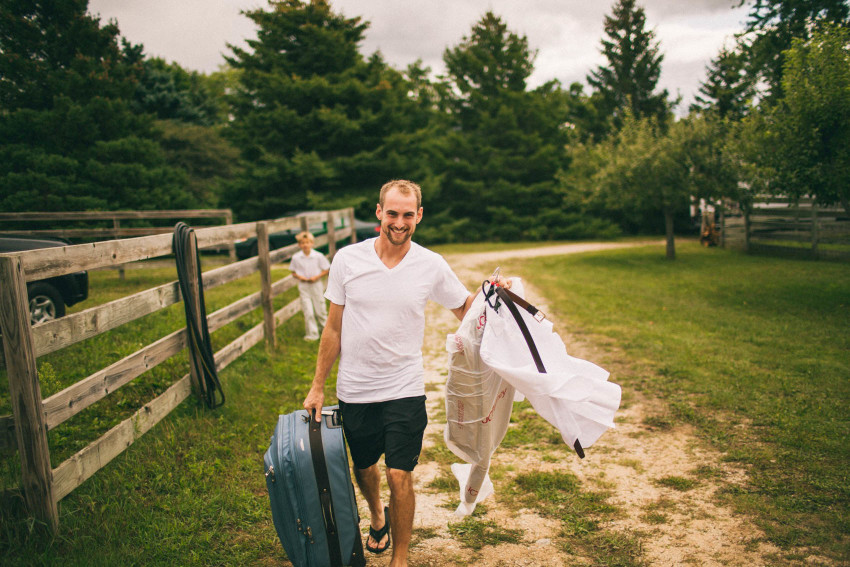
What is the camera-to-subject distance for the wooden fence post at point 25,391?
2910 millimetres

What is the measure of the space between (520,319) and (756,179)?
12560 mm

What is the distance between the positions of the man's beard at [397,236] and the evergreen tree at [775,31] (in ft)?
58.0

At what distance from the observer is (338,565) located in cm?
283

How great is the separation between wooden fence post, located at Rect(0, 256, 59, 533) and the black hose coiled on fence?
5.01 ft

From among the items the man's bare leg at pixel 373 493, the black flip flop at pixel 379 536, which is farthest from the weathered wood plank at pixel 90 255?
the black flip flop at pixel 379 536

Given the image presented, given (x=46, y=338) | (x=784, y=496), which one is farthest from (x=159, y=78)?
(x=784, y=496)

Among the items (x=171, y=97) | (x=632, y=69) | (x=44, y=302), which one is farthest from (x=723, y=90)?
(x=44, y=302)

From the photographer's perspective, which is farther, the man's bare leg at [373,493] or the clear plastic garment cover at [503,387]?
the man's bare leg at [373,493]

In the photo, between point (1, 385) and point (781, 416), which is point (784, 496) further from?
point (1, 385)

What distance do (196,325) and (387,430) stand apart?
2.50 meters

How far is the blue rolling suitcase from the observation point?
278 centimetres

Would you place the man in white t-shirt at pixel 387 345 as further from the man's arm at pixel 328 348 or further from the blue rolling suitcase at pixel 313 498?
the blue rolling suitcase at pixel 313 498

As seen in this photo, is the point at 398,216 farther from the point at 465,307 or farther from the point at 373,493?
the point at 373,493

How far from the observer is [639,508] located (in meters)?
3.65
